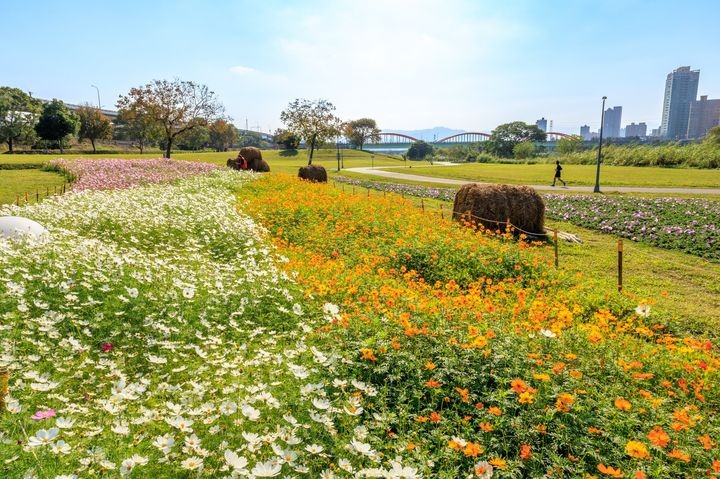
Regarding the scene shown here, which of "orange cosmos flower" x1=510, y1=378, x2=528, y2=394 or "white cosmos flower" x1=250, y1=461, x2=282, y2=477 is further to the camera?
"orange cosmos flower" x1=510, y1=378, x2=528, y2=394

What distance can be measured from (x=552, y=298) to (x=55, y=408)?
7429mm

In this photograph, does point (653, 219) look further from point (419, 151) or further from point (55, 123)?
point (419, 151)

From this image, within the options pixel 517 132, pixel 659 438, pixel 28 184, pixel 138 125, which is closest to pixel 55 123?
pixel 138 125

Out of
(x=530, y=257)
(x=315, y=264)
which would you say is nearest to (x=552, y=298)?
(x=530, y=257)

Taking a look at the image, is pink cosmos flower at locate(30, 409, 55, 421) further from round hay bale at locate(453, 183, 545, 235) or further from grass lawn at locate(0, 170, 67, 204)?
grass lawn at locate(0, 170, 67, 204)

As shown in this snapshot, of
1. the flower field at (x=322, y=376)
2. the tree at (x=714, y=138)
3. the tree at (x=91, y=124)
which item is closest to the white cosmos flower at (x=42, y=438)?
the flower field at (x=322, y=376)

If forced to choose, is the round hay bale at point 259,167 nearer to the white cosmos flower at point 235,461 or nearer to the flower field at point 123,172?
the flower field at point 123,172

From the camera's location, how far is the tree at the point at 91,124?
6856 cm

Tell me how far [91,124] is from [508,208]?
7442cm

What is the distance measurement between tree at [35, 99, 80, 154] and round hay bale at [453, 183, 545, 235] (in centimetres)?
6091

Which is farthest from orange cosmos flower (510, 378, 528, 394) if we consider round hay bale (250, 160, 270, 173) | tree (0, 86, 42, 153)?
tree (0, 86, 42, 153)

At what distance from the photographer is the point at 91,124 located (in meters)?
68.9

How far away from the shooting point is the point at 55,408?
383cm

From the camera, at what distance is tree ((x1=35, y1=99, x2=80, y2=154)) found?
56.3m
